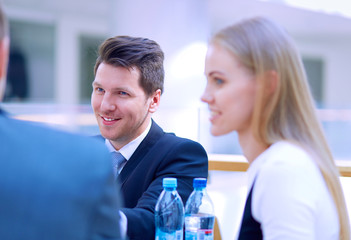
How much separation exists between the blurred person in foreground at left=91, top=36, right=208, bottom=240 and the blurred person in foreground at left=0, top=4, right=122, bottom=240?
90 cm

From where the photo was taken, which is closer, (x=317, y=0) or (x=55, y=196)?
(x=55, y=196)

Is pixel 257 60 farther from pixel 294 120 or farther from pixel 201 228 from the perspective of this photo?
pixel 201 228

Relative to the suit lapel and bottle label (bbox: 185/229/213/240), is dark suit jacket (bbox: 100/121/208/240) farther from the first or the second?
bottle label (bbox: 185/229/213/240)

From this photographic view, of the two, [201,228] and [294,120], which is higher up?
[294,120]

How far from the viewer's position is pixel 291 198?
111 cm

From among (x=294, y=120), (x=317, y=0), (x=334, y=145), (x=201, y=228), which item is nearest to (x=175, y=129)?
(x=201, y=228)

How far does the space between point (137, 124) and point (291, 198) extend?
1.02m

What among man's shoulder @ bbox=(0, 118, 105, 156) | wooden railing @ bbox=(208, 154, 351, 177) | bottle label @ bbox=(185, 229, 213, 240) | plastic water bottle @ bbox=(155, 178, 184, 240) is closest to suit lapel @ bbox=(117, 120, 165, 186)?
plastic water bottle @ bbox=(155, 178, 184, 240)

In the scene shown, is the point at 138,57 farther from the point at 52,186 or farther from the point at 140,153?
the point at 52,186

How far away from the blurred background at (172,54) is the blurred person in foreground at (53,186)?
0.68m

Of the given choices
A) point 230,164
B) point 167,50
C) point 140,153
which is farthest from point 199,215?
point 167,50

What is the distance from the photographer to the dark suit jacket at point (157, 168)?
1.76m

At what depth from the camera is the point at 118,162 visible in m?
1.96

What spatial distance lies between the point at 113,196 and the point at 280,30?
70 cm
